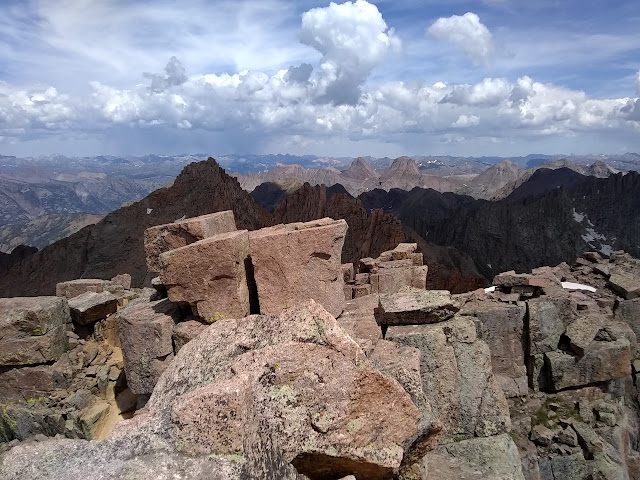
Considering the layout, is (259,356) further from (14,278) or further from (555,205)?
(555,205)

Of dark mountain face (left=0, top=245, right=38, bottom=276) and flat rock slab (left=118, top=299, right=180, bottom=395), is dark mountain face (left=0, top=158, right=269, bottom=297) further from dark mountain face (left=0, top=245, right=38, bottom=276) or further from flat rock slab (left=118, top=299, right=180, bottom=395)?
flat rock slab (left=118, top=299, right=180, bottom=395)

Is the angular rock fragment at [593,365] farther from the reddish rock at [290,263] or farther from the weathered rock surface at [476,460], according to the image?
the reddish rock at [290,263]

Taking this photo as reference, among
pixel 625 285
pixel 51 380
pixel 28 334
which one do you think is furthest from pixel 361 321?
pixel 625 285

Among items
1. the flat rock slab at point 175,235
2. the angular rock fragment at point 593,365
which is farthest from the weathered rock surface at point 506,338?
the flat rock slab at point 175,235

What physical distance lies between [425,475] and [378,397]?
2.21 m

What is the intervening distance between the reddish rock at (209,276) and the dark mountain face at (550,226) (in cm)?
11029

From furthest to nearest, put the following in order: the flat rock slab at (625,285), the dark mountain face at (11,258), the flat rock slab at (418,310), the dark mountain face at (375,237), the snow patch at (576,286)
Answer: the dark mountain face at (11,258), the dark mountain face at (375,237), the snow patch at (576,286), the flat rock slab at (625,285), the flat rock slab at (418,310)

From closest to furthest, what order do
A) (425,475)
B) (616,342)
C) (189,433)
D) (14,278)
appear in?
(189,433)
(425,475)
(616,342)
(14,278)

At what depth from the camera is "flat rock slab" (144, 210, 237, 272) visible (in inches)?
352

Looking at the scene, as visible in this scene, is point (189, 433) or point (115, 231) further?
point (115, 231)

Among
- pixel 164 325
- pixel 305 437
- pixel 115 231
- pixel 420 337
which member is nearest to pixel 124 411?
pixel 164 325

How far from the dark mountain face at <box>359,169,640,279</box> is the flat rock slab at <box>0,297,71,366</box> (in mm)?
110272

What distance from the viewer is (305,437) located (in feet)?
13.0

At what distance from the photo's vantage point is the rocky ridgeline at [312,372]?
3961mm
